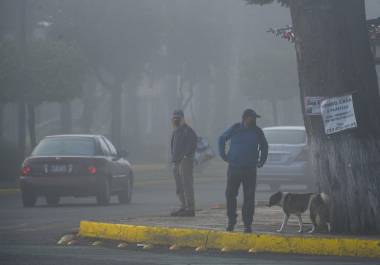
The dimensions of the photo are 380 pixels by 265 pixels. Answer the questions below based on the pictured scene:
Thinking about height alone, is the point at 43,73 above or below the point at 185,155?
above

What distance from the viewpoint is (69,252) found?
41.7 feet

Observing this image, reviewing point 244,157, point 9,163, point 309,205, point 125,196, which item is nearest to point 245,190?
point 244,157

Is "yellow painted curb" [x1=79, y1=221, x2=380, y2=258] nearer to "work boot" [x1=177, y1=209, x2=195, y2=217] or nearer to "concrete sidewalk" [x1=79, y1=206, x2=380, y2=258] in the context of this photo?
"concrete sidewalk" [x1=79, y1=206, x2=380, y2=258]

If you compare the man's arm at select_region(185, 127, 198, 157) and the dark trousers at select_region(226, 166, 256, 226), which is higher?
the man's arm at select_region(185, 127, 198, 157)

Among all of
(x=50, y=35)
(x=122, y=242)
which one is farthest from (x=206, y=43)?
(x=122, y=242)

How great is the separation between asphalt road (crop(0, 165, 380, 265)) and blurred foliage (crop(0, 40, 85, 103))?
9.66 meters

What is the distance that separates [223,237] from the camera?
43.9 ft

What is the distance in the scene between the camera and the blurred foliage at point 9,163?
98.3 ft

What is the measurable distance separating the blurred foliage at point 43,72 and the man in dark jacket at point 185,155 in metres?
17.2

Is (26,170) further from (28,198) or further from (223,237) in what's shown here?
(223,237)

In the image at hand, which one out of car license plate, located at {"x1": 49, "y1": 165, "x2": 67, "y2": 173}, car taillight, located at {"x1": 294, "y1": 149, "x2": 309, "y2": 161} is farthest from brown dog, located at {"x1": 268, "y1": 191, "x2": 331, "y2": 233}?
car taillight, located at {"x1": 294, "y1": 149, "x2": 309, "y2": 161}

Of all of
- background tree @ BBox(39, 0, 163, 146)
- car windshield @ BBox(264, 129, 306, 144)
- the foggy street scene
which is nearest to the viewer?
the foggy street scene

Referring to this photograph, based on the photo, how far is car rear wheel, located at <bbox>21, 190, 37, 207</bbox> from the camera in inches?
864

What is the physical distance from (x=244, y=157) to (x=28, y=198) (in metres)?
8.95
